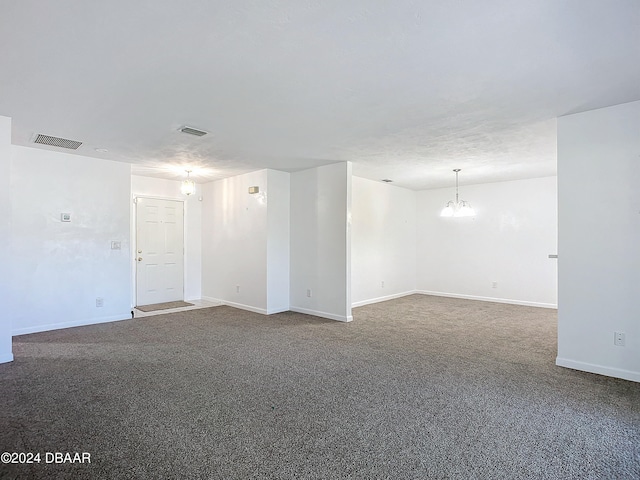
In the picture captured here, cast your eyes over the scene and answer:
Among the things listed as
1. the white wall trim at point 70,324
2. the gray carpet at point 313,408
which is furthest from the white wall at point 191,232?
the gray carpet at point 313,408

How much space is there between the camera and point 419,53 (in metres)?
2.38

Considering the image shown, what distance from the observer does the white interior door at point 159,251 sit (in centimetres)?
693

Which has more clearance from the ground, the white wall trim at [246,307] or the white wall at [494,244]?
the white wall at [494,244]

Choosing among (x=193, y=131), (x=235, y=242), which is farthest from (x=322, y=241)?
(x=193, y=131)

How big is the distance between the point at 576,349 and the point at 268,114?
396 cm

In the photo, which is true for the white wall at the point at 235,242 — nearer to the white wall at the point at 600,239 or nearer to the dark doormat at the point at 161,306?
the dark doormat at the point at 161,306

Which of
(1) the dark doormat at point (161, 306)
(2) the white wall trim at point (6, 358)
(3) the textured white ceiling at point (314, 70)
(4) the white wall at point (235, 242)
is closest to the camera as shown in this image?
(3) the textured white ceiling at point (314, 70)

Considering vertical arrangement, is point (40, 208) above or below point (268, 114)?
below

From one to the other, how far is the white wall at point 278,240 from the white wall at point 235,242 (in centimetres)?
9

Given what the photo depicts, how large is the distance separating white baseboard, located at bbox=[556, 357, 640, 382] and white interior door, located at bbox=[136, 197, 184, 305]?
6809 mm

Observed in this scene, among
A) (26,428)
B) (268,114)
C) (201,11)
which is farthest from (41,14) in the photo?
(26,428)

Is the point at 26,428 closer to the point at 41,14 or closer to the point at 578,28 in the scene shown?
the point at 41,14

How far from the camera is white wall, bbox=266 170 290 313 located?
6277 millimetres

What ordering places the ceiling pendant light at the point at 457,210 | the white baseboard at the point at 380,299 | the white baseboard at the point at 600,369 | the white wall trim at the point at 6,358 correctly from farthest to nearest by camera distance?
the white baseboard at the point at 380,299
the ceiling pendant light at the point at 457,210
the white wall trim at the point at 6,358
the white baseboard at the point at 600,369
